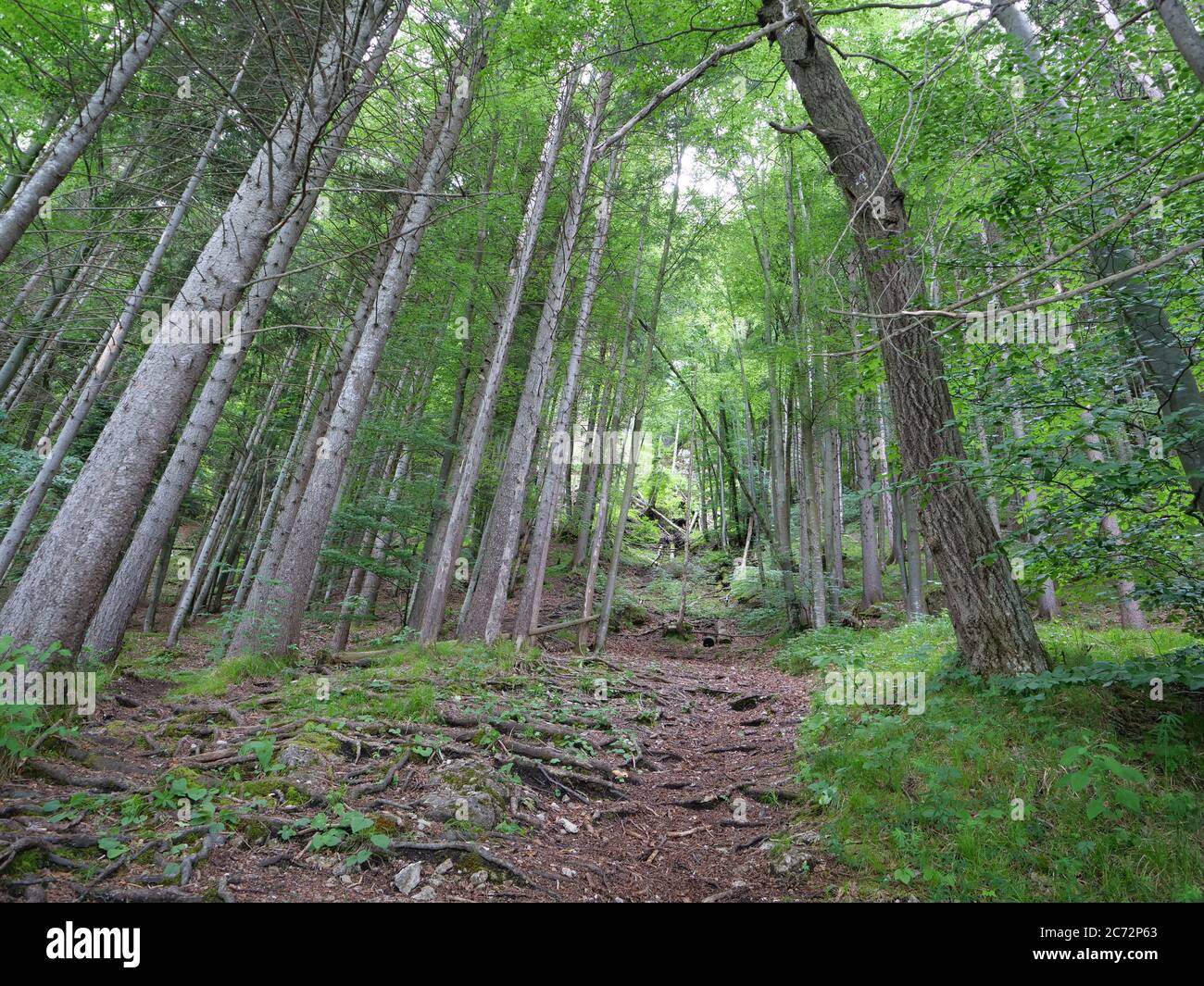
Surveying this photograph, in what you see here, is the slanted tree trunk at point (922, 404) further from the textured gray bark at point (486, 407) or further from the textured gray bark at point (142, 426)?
the textured gray bark at point (486, 407)

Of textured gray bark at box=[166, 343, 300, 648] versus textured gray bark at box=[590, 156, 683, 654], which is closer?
textured gray bark at box=[590, 156, 683, 654]

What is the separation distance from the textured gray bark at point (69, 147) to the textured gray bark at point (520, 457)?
18.1 feet

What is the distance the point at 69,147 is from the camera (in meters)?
5.54

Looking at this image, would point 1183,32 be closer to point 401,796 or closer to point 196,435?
point 401,796

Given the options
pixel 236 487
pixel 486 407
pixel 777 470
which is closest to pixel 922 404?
pixel 486 407

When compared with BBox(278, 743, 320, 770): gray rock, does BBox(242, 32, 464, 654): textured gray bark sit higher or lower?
higher

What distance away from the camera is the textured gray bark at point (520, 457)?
926 centimetres

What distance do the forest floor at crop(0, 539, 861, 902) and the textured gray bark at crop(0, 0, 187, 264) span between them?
4.54 metres

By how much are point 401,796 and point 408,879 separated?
1020mm

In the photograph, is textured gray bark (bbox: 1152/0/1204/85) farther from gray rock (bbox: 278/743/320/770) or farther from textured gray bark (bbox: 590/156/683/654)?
textured gray bark (bbox: 590/156/683/654)

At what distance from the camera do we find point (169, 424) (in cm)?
471

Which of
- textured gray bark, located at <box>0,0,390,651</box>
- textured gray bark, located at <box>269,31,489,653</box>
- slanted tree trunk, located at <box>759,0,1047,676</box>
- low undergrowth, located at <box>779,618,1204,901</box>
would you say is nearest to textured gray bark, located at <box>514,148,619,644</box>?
textured gray bark, located at <box>269,31,489,653</box>

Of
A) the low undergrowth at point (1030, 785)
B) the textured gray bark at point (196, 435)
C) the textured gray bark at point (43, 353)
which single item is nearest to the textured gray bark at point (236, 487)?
the textured gray bark at point (43, 353)

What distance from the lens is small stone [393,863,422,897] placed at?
3.02 meters
